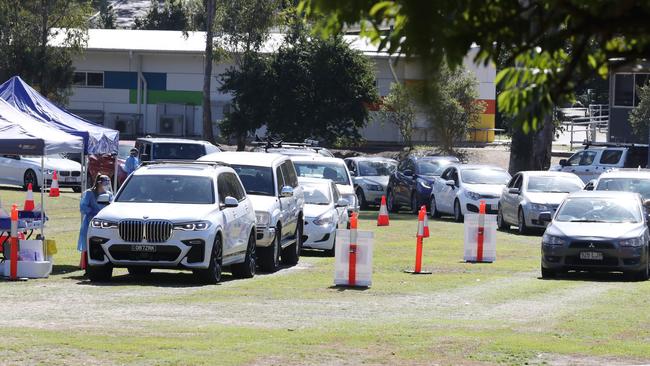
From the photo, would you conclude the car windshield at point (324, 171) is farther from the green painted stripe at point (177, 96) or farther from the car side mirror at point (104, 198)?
the green painted stripe at point (177, 96)

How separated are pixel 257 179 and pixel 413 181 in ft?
54.4

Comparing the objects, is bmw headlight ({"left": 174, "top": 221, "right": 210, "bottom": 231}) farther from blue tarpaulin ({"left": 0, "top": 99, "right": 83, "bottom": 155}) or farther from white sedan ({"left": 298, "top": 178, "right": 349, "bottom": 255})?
white sedan ({"left": 298, "top": 178, "right": 349, "bottom": 255})

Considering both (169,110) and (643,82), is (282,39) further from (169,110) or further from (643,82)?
(643,82)

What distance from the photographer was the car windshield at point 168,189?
63.5ft

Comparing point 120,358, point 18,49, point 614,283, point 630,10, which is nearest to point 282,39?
point 18,49

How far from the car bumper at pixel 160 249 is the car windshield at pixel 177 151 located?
20.6 m

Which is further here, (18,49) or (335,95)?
(18,49)

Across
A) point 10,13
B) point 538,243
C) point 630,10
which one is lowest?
point 538,243

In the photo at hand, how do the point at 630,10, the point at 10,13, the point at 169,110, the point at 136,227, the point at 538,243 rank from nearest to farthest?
1. the point at 630,10
2. the point at 136,227
3. the point at 538,243
4. the point at 10,13
5. the point at 169,110

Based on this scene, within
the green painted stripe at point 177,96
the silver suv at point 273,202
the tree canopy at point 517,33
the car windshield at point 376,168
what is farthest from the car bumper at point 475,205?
the green painted stripe at point 177,96

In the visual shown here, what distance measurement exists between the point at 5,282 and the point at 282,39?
47.6 meters

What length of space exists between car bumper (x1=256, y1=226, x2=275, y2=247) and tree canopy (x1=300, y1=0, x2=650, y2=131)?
14704 mm

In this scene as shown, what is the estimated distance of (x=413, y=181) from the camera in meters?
38.7

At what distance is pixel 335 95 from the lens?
58.7 m
